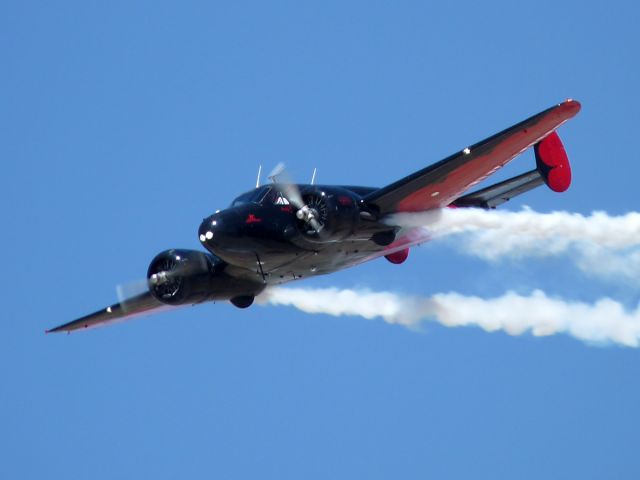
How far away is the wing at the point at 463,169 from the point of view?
113 ft

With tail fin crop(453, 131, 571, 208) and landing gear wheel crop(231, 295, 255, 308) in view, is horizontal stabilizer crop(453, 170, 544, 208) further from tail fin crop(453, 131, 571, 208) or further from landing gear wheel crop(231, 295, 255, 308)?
landing gear wheel crop(231, 295, 255, 308)

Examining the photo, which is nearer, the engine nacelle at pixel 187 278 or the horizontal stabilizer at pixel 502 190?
the engine nacelle at pixel 187 278

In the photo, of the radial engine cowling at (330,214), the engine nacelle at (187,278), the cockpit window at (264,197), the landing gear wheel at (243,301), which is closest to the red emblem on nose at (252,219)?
the cockpit window at (264,197)

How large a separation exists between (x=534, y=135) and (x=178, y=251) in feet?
35.5

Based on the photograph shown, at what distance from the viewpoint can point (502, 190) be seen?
131ft

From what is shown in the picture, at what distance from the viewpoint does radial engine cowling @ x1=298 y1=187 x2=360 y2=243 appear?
3444 centimetres

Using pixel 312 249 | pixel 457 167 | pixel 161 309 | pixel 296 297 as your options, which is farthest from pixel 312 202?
pixel 161 309

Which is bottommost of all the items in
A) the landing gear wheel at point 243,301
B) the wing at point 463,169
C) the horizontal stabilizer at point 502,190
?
the landing gear wheel at point 243,301

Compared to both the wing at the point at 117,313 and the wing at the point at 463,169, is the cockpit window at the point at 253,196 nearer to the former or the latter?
the wing at the point at 463,169

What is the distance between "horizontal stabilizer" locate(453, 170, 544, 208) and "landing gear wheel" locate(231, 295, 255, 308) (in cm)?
705

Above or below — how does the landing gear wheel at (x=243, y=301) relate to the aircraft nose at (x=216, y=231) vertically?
below

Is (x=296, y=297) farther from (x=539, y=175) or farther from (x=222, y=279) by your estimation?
(x=539, y=175)

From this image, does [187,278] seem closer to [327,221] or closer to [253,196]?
[253,196]

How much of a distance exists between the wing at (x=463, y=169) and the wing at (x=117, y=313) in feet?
30.1
